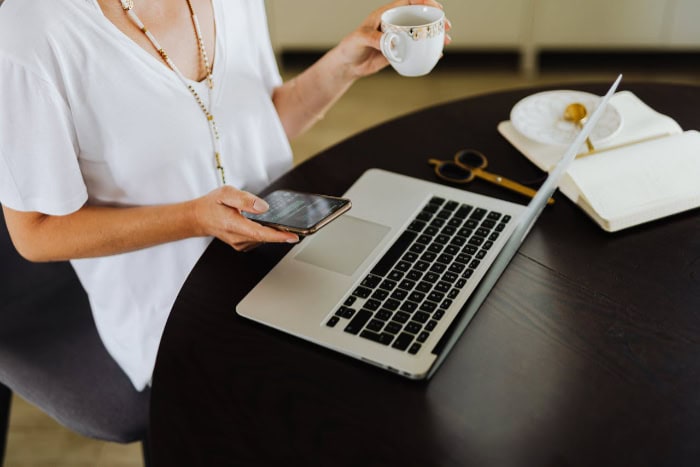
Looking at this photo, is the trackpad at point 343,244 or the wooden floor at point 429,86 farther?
the wooden floor at point 429,86

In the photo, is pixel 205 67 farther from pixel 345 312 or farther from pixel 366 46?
pixel 345 312

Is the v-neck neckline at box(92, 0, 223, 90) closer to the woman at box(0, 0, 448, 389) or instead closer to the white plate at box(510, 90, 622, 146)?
the woman at box(0, 0, 448, 389)

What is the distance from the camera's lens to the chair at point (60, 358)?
1.07 meters

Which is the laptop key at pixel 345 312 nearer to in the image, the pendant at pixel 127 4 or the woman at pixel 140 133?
the woman at pixel 140 133

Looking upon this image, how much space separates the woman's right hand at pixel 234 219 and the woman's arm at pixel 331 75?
32 cm

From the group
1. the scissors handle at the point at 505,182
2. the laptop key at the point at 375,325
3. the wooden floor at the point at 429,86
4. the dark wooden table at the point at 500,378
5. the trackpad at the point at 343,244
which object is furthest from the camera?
the wooden floor at the point at 429,86

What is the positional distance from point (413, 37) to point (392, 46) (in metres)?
0.05

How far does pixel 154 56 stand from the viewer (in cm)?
100

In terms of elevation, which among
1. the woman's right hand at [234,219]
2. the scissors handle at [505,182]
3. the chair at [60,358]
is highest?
the woman's right hand at [234,219]

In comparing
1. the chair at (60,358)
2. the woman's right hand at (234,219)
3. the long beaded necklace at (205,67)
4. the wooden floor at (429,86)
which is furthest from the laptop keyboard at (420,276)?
the wooden floor at (429,86)

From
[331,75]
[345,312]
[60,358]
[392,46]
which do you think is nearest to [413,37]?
[392,46]

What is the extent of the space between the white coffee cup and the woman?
0.03 meters

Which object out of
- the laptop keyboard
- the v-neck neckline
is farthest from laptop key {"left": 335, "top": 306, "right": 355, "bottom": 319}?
the v-neck neckline

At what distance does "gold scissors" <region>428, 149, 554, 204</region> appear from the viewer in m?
1.01
